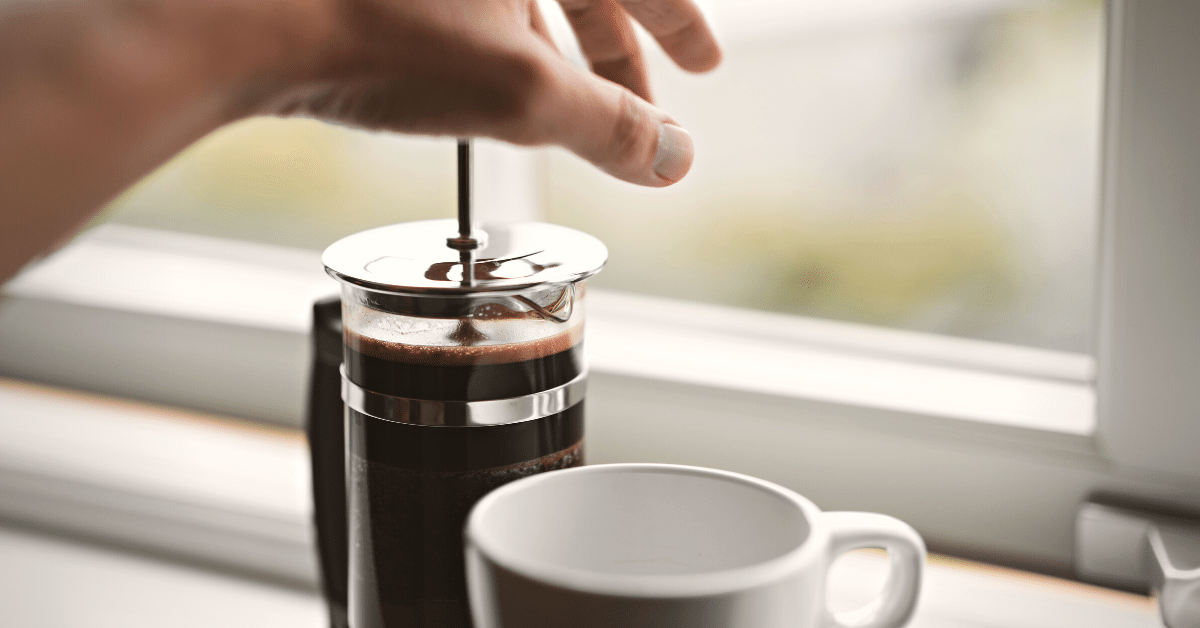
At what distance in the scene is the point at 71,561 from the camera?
67cm

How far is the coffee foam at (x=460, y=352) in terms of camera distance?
39 centimetres

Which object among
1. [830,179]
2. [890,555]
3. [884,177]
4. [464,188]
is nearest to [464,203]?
[464,188]

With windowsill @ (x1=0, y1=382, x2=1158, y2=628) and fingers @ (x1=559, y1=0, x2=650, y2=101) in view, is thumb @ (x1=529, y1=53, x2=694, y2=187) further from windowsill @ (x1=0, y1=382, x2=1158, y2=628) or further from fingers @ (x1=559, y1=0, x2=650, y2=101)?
windowsill @ (x1=0, y1=382, x2=1158, y2=628)

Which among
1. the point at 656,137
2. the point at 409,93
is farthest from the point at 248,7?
the point at 656,137

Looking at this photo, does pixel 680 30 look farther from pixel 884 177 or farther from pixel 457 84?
pixel 884 177

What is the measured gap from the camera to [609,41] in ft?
1.79

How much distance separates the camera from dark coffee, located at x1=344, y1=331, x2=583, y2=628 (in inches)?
15.5

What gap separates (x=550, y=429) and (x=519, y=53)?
5.7 inches

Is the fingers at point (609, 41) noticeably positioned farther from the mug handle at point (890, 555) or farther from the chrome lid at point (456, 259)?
the mug handle at point (890, 555)

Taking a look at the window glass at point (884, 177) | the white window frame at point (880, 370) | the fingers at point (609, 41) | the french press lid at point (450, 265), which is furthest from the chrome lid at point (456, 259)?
the window glass at point (884, 177)

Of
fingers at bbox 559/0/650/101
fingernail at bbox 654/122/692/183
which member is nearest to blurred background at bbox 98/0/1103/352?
fingers at bbox 559/0/650/101

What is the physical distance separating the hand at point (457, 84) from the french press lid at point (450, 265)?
0.04 m

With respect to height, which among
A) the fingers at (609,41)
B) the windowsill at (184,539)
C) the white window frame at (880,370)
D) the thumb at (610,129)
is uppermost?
the fingers at (609,41)

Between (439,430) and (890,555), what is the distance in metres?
0.17
